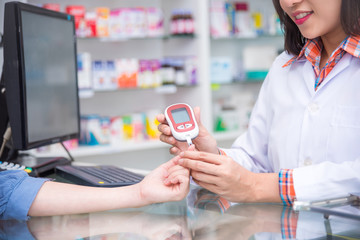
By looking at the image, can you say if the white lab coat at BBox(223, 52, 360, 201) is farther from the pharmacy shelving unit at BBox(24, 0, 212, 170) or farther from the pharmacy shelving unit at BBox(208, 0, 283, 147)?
the pharmacy shelving unit at BBox(208, 0, 283, 147)

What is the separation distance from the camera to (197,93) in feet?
13.8

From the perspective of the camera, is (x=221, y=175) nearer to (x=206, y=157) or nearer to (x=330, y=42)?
(x=206, y=157)

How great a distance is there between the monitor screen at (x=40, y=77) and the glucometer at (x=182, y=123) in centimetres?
52

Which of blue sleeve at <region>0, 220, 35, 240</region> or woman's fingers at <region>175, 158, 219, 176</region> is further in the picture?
woman's fingers at <region>175, 158, 219, 176</region>

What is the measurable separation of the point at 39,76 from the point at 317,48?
0.96 m

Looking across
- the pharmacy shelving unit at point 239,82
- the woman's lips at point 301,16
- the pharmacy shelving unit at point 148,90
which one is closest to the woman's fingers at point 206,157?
the woman's lips at point 301,16

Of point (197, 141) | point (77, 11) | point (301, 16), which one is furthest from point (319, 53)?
point (77, 11)

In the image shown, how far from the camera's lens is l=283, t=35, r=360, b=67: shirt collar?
4.68 feet

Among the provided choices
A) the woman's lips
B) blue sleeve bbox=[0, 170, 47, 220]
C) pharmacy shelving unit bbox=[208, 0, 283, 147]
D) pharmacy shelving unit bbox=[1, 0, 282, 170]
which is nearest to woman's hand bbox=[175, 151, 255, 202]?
A: blue sleeve bbox=[0, 170, 47, 220]

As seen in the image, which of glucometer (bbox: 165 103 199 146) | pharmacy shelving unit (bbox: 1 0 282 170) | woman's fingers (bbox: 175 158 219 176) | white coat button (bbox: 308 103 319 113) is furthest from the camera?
pharmacy shelving unit (bbox: 1 0 282 170)

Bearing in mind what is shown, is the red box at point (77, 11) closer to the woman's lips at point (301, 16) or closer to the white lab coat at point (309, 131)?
the white lab coat at point (309, 131)

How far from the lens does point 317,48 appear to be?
5.25 feet

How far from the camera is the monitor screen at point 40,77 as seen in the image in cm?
156

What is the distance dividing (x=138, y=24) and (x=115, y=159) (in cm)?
121
